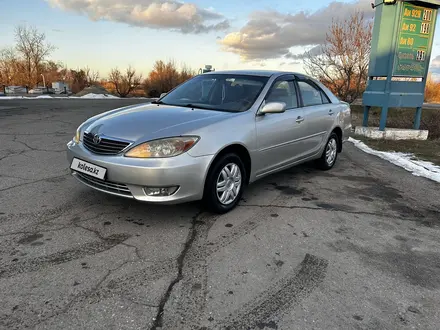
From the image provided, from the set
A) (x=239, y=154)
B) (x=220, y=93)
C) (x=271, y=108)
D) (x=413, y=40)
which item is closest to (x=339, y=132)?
(x=271, y=108)

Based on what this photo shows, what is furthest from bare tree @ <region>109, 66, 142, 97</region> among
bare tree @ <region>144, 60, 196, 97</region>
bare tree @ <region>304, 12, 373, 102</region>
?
bare tree @ <region>304, 12, 373, 102</region>

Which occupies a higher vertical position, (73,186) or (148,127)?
(148,127)

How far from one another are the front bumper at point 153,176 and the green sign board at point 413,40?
27.2 ft

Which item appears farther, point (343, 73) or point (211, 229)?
point (343, 73)

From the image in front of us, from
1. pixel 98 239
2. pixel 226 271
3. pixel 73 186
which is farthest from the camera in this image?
pixel 73 186

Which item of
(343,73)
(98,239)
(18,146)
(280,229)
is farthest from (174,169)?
(343,73)

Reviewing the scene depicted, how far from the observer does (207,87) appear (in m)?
4.79

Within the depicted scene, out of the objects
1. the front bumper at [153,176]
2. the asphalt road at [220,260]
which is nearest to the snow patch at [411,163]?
the asphalt road at [220,260]

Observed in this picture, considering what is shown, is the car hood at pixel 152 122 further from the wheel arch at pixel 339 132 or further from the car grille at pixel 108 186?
the wheel arch at pixel 339 132

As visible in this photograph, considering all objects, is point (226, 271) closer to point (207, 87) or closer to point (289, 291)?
point (289, 291)

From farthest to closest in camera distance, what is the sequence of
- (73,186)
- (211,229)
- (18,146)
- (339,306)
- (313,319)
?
(18,146), (73,186), (211,229), (339,306), (313,319)

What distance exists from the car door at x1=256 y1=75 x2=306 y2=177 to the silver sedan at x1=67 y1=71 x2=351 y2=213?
1 cm

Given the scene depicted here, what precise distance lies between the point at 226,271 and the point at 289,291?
1.68 ft

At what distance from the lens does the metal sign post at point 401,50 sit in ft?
30.4
